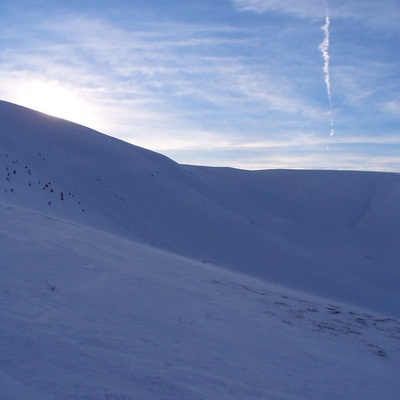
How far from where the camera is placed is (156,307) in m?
6.65

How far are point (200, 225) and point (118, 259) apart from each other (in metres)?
13.3

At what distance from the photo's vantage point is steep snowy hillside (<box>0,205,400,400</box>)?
156 inches

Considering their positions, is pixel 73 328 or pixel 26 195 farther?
pixel 26 195

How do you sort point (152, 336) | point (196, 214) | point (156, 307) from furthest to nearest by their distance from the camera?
point (196, 214), point (156, 307), point (152, 336)

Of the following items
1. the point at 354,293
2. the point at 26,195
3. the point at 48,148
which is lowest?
the point at 354,293

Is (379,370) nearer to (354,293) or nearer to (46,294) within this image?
(46,294)

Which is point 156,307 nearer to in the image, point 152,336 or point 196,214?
point 152,336

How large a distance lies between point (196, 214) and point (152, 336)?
1807 cm

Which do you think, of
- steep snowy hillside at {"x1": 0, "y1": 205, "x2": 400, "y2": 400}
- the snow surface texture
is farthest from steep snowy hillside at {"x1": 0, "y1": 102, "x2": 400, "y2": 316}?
steep snowy hillside at {"x1": 0, "y1": 205, "x2": 400, "y2": 400}

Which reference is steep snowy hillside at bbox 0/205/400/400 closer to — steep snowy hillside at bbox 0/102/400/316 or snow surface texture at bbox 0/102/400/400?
snow surface texture at bbox 0/102/400/400

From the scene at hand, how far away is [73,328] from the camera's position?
4824mm

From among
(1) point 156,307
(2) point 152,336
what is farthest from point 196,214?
(2) point 152,336

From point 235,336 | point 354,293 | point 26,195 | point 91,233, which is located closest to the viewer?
point 235,336

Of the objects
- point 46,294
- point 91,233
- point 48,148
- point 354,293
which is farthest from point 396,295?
point 46,294
